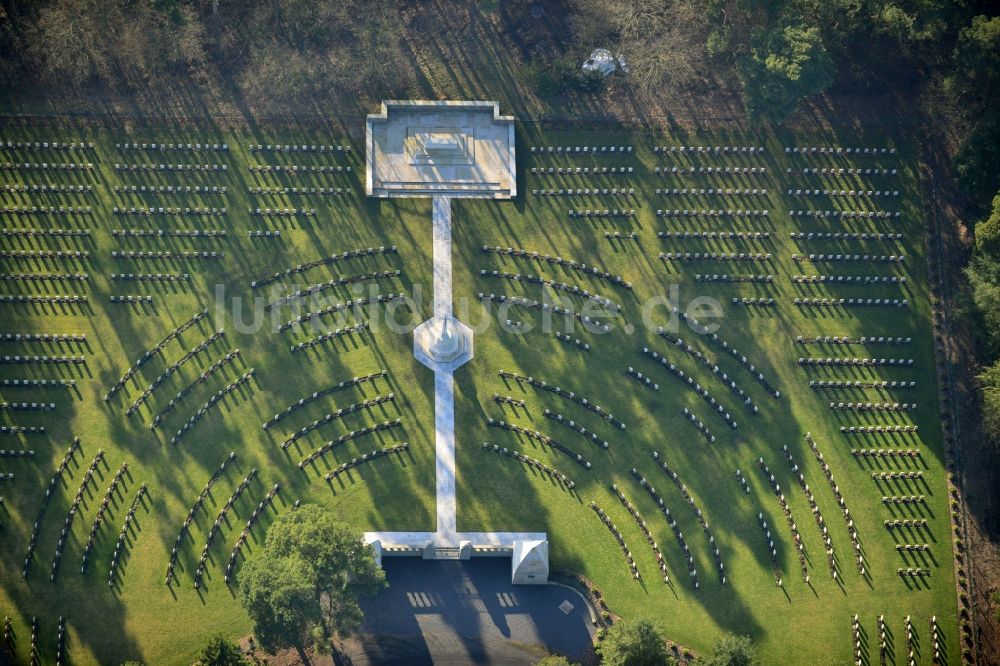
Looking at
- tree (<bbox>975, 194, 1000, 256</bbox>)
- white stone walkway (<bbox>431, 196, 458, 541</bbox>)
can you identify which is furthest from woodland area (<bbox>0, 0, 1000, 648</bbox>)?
white stone walkway (<bbox>431, 196, 458, 541</bbox>)

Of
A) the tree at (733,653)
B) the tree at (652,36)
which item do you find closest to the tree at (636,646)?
the tree at (733,653)

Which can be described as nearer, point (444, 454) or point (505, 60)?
point (444, 454)

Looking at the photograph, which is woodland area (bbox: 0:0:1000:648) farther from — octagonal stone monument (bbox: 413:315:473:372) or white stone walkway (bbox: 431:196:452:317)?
octagonal stone monument (bbox: 413:315:473:372)

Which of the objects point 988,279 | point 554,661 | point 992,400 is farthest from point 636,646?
point 988,279

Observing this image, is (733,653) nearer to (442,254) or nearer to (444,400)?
(444,400)

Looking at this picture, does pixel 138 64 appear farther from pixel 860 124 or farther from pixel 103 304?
pixel 860 124

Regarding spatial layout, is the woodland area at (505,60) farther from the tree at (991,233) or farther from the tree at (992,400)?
the tree at (992,400)

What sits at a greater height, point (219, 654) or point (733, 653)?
point (219, 654)
